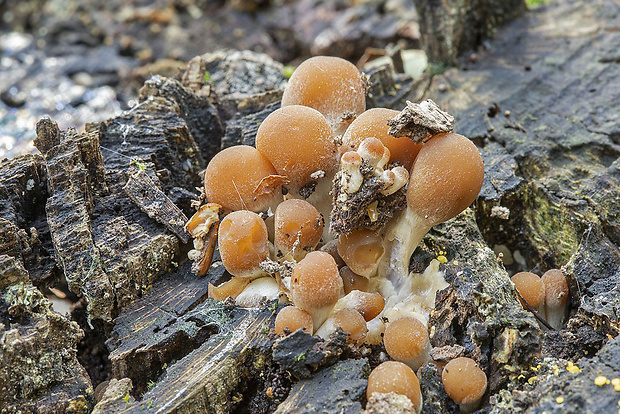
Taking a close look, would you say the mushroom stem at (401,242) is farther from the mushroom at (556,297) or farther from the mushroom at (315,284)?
the mushroom at (556,297)

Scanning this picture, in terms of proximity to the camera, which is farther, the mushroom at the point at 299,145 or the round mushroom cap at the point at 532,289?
the round mushroom cap at the point at 532,289

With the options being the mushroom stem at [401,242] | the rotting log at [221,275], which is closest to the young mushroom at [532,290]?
the rotting log at [221,275]

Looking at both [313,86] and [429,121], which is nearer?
[429,121]

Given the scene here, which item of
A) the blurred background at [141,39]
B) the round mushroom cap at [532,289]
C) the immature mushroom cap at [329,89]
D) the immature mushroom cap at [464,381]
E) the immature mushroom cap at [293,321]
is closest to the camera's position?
the immature mushroom cap at [464,381]

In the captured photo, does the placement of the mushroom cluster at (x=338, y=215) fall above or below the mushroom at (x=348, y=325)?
above

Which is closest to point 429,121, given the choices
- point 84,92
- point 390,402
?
point 390,402

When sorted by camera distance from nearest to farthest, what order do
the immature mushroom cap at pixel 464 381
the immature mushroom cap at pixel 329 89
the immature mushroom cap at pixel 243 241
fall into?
the immature mushroom cap at pixel 464 381 < the immature mushroom cap at pixel 243 241 < the immature mushroom cap at pixel 329 89

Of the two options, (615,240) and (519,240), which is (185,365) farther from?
(615,240)

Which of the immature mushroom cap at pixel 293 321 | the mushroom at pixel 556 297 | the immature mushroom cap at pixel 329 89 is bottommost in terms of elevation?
the mushroom at pixel 556 297
